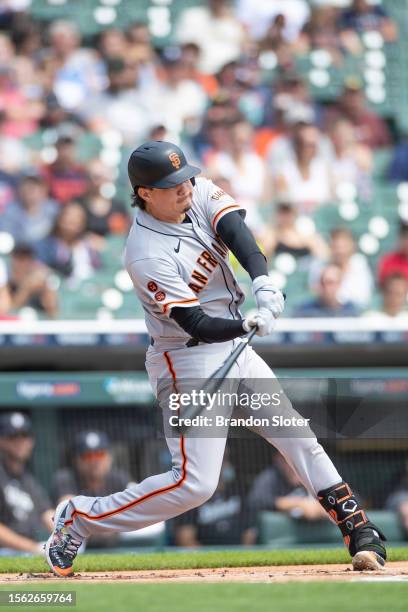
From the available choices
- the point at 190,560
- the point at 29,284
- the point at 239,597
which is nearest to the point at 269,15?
the point at 29,284

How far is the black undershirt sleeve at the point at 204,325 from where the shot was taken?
14.6 ft

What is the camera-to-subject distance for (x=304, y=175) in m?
10.1

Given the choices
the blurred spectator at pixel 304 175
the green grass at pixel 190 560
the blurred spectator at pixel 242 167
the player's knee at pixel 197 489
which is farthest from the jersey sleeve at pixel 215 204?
the blurred spectator at pixel 304 175

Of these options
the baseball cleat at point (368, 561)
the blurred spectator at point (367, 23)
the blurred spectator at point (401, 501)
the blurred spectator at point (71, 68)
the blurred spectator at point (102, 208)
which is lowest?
the baseball cleat at point (368, 561)

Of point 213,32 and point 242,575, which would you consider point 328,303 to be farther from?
point 242,575

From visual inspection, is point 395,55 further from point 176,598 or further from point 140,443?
point 176,598

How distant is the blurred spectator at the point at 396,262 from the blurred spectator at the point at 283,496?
200 centimetres

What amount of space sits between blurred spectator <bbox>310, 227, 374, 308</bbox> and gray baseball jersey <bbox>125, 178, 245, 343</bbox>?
14.7ft

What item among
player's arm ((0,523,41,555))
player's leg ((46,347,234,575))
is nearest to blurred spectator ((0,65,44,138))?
player's arm ((0,523,41,555))

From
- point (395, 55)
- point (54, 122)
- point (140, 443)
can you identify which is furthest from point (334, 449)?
point (395, 55)

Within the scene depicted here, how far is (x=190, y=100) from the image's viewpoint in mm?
10477

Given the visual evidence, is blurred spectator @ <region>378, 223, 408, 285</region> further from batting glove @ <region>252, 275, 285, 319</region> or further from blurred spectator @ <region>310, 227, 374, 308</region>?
batting glove @ <region>252, 275, 285, 319</region>

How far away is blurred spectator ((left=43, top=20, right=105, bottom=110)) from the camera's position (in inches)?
405

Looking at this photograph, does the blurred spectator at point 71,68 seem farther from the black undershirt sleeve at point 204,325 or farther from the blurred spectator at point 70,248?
the black undershirt sleeve at point 204,325
